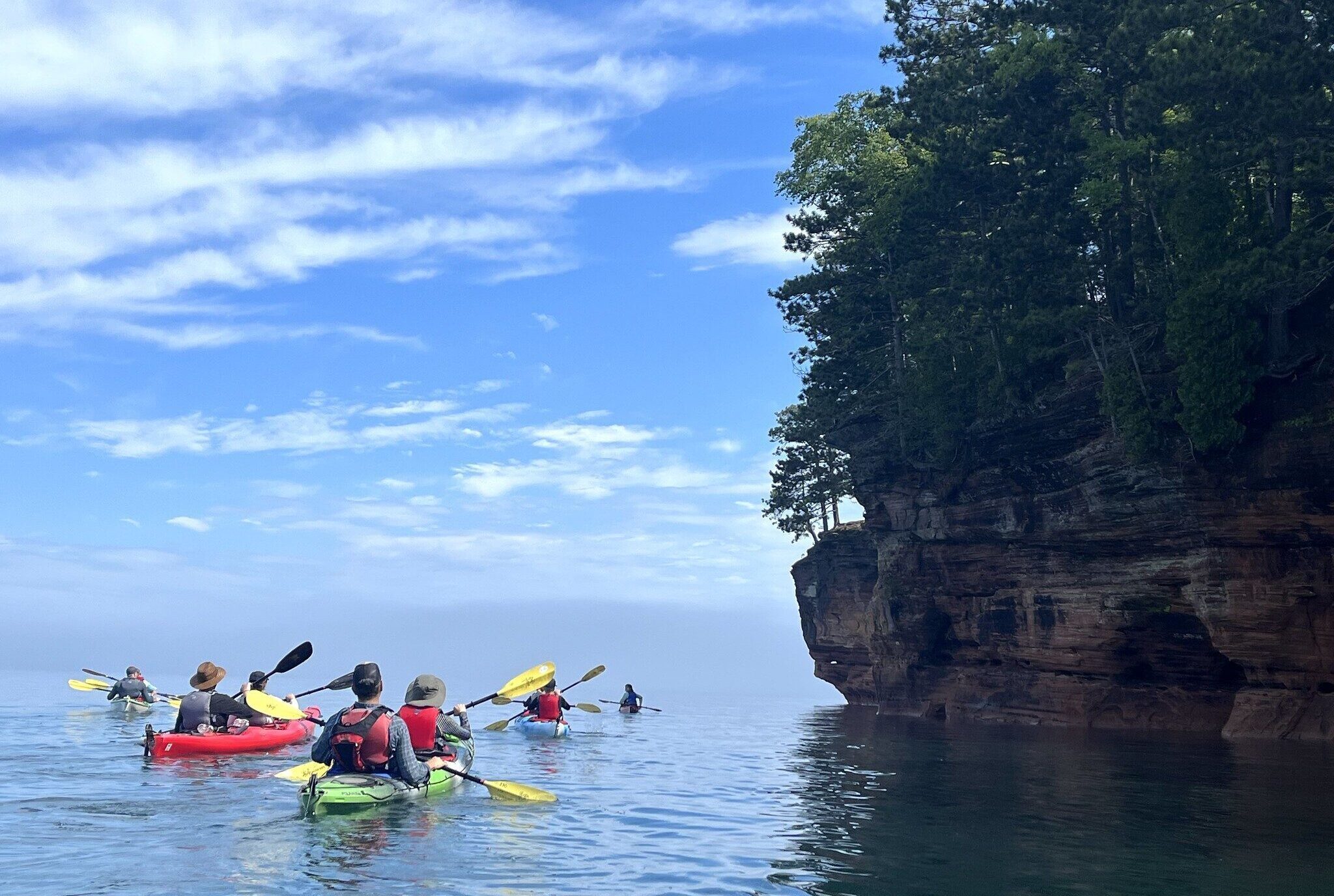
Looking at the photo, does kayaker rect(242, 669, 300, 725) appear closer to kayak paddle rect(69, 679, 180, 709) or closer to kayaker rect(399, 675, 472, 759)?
kayaker rect(399, 675, 472, 759)

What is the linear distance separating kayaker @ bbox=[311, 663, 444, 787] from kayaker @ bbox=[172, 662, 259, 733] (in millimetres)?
8152

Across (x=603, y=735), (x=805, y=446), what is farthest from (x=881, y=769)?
(x=805, y=446)

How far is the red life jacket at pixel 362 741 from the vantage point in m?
14.3

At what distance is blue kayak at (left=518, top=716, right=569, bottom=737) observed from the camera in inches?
1222

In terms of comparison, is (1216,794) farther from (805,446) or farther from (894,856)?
(805,446)

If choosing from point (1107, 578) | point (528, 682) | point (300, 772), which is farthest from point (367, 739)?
point (1107, 578)

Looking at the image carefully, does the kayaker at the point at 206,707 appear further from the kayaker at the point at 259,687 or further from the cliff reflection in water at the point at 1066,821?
the cliff reflection in water at the point at 1066,821

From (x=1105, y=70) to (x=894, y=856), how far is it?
28.0 metres

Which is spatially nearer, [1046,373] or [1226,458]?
[1226,458]

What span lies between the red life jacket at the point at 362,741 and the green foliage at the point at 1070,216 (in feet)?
75.8

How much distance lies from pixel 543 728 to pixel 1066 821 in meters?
18.5

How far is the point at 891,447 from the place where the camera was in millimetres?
43219

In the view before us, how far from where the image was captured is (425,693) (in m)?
16.1

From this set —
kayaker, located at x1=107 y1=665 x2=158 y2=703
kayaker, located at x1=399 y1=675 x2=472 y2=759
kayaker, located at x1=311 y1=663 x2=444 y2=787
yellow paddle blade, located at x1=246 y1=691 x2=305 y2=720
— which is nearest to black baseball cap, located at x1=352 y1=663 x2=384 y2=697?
kayaker, located at x1=311 y1=663 x2=444 y2=787
